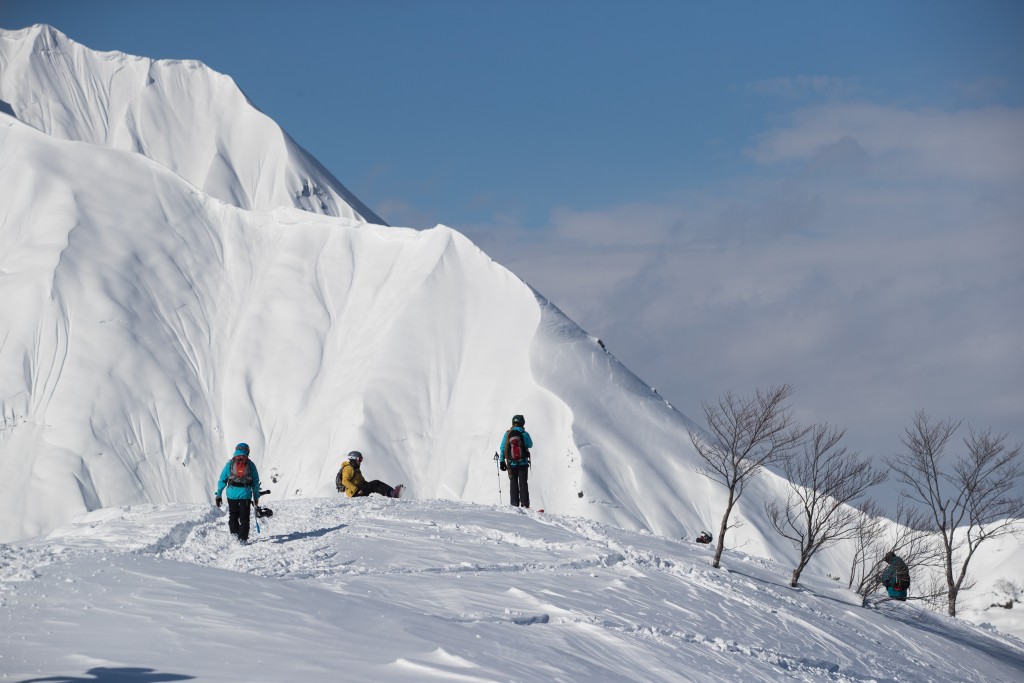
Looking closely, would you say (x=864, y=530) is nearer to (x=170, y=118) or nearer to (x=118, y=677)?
(x=118, y=677)

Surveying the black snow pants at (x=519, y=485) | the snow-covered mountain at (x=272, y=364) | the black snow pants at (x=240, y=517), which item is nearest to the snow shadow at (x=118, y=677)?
the black snow pants at (x=240, y=517)

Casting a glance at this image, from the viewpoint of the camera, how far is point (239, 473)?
15.4 meters

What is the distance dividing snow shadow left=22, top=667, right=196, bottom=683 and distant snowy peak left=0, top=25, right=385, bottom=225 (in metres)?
92.2

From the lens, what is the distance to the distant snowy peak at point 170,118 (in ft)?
334

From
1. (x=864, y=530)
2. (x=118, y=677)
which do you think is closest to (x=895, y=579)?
(x=864, y=530)

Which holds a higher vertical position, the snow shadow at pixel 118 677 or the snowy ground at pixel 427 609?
the snowy ground at pixel 427 609

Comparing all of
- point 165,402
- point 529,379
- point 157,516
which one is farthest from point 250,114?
point 157,516

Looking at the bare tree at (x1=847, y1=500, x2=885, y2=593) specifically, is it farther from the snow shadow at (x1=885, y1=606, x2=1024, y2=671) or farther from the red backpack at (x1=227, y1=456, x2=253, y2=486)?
the red backpack at (x1=227, y1=456, x2=253, y2=486)

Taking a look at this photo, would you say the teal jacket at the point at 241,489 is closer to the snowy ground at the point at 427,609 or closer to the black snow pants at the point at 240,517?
the black snow pants at the point at 240,517

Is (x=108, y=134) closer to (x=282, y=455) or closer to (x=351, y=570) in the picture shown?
(x=282, y=455)

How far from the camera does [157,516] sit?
1655cm

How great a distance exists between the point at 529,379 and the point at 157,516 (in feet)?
125

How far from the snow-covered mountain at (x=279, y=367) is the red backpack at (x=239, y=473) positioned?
100 feet

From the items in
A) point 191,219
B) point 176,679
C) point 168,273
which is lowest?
point 176,679
